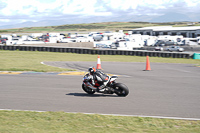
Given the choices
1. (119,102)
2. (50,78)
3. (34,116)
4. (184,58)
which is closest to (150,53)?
(184,58)

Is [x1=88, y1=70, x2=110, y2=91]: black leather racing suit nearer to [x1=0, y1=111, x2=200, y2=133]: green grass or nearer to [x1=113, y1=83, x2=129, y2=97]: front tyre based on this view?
[x1=113, y1=83, x2=129, y2=97]: front tyre

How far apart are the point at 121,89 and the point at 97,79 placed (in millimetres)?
1001

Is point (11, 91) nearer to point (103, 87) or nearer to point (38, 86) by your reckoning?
point (38, 86)

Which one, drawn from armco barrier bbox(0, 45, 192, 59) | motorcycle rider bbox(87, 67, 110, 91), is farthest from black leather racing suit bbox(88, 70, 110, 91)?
armco barrier bbox(0, 45, 192, 59)

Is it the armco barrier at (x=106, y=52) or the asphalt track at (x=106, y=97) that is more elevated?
the armco barrier at (x=106, y=52)

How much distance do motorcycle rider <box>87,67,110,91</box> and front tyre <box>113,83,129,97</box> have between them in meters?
0.42

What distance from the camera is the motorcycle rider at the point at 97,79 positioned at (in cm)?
1188

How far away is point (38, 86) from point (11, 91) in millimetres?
1521

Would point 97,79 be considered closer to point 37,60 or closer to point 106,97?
point 106,97

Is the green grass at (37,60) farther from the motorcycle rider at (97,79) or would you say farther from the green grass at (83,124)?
the green grass at (83,124)

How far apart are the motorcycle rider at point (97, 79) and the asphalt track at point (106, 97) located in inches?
15.0

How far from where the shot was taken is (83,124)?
25.3 ft

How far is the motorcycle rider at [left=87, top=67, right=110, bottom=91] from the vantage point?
11.9 meters

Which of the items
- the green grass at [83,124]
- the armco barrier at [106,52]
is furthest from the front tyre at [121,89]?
the armco barrier at [106,52]
